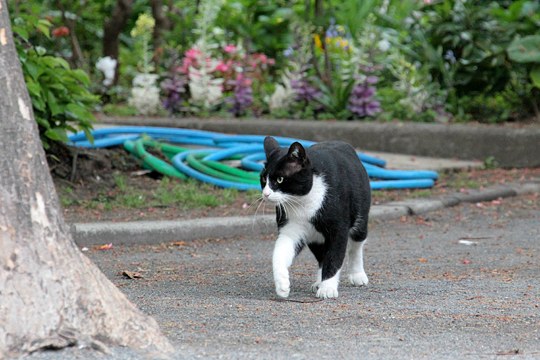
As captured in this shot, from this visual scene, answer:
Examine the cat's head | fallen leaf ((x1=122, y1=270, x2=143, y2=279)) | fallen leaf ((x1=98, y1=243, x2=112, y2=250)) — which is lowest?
fallen leaf ((x1=98, y1=243, x2=112, y2=250))

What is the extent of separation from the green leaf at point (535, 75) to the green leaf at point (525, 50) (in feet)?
0.40

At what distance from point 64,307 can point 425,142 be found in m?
6.89

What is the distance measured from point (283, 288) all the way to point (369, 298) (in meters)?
0.41

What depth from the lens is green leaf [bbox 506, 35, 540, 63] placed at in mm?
9281

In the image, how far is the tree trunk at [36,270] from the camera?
9.82 ft

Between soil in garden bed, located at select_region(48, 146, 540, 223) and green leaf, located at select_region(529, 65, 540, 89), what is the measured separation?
148 cm

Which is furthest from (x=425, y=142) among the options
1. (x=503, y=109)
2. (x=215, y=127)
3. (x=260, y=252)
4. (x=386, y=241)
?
(x=260, y=252)

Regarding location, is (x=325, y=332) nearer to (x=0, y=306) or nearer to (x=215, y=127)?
(x=0, y=306)

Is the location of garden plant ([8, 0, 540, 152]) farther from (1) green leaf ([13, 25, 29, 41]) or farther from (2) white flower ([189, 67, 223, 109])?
(1) green leaf ([13, 25, 29, 41])

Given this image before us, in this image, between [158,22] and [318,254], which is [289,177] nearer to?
[318,254]

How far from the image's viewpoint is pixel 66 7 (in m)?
14.1

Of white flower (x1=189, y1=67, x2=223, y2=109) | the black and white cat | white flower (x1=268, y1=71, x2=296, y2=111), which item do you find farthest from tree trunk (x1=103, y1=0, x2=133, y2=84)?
the black and white cat

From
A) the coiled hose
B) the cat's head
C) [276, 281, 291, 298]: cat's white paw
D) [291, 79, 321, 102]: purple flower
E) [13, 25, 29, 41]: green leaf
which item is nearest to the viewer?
[276, 281, 291, 298]: cat's white paw

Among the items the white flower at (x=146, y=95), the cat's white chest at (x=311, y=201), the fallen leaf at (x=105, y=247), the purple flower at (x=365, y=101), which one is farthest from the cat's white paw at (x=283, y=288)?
the white flower at (x=146, y=95)
